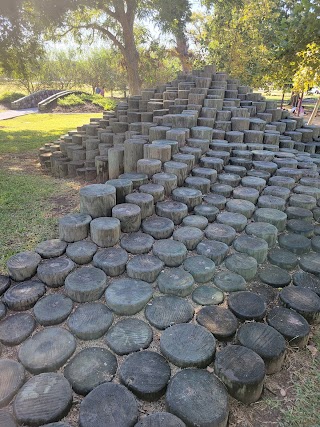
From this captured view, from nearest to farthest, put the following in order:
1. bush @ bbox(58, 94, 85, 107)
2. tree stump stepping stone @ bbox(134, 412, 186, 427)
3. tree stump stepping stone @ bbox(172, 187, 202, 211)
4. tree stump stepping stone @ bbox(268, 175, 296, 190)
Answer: tree stump stepping stone @ bbox(134, 412, 186, 427)
tree stump stepping stone @ bbox(172, 187, 202, 211)
tree stump stepping stone @ bbox(268, 175, 296, 190)
bush @ bbox(58, 94, 85, 107)

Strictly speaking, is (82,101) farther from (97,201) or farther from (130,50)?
(97,201)

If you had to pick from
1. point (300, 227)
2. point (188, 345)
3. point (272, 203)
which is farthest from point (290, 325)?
point (272, 203)

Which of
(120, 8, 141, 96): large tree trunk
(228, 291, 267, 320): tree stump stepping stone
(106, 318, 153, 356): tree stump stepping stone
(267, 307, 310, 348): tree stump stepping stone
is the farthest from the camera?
(120, 8, 141, 96): large tree trunk

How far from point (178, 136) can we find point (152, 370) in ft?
9.96

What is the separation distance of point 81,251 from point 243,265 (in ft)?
4.32

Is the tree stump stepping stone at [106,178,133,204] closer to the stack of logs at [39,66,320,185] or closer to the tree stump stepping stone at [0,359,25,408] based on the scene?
the stack of logs at [39,66,320,185]

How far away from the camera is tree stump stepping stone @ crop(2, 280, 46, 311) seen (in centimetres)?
216

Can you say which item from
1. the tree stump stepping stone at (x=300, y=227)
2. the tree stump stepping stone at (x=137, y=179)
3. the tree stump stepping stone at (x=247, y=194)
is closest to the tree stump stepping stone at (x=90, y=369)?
the tree stump stepping stone at (x=137, y=179)

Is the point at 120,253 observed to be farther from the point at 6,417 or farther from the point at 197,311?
the point at 6,417

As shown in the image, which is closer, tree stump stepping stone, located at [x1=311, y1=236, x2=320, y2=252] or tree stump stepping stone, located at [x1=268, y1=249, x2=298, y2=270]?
tree stump stepping stone, located at [x1=268, y1=249, x2=298, y2=270]

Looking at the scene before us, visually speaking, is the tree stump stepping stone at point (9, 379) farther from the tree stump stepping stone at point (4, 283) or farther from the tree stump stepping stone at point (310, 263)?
the tree stump stepping stone at point (310, 263)

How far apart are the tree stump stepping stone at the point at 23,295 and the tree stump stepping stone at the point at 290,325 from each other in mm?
1628

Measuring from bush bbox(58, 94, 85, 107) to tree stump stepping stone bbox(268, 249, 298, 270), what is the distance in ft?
63.2

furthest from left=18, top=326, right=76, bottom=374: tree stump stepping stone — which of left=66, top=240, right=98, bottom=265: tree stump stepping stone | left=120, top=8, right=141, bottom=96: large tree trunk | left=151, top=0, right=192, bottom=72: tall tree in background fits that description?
left=120, top=8, right=141, bottom=96: large tree trunk
